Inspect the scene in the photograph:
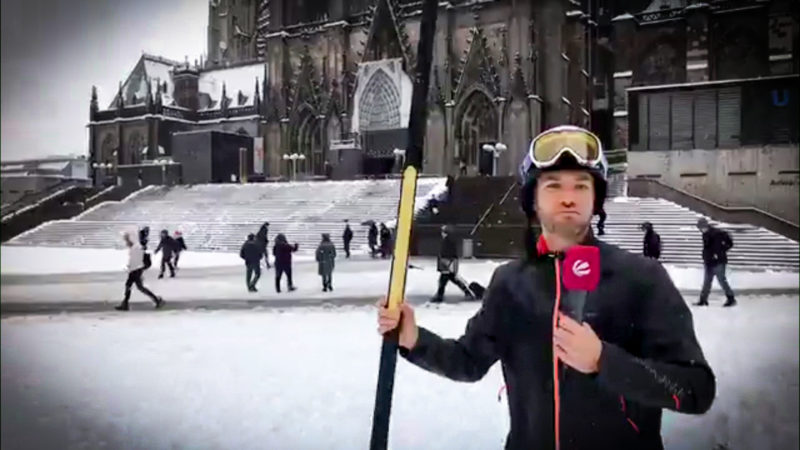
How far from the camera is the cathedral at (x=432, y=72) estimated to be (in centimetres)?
187

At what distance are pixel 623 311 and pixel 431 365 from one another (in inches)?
14.0

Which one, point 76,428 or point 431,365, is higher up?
point 431,365

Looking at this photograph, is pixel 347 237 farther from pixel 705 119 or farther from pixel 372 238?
pixel 705 119

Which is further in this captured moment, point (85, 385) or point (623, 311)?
point (85, 385)

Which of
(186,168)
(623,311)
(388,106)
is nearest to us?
(623,311)

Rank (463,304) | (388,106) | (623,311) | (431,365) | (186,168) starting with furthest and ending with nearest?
(186,168) → (388,106) → (463,304) → (431,365) → (623,311)

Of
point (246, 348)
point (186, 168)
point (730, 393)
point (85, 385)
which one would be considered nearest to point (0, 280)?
point (85, 385)

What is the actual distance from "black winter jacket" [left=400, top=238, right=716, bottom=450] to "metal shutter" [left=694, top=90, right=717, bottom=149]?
100cm

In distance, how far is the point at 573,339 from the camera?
991 mm

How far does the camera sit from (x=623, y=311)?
1073mm

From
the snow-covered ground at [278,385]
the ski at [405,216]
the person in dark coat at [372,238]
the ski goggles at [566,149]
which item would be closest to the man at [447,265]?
the snow-covered ground at [278,385]

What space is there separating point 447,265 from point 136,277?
949 mm

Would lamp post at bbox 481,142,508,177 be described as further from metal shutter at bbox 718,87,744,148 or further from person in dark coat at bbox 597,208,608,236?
metal shutter at bbox 718,87,744,148

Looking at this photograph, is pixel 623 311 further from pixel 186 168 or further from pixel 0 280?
pixel 0 280
